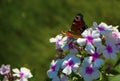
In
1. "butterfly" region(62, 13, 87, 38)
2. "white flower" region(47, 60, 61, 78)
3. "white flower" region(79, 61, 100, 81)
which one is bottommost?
"white flower" region(79, 61, 100, 81)

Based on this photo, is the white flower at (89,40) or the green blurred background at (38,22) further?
the green blurred background at (38,22)

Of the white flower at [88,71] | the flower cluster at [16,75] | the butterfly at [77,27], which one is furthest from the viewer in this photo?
the flower cluster at [16,75]

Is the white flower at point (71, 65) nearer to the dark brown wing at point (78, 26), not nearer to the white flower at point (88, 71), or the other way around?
the white flower at point (88, 71)

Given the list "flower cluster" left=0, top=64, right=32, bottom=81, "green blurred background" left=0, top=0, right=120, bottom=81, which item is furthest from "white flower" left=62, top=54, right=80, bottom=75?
"green blurred background" left=0, top=0, right=120, bottom=81

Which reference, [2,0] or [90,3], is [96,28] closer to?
[90,3]

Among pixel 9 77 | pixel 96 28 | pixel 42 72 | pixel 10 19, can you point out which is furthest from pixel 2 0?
pixel 96 28

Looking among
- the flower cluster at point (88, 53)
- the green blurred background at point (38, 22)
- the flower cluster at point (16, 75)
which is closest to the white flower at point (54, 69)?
the flower cluster at point (88, 53)

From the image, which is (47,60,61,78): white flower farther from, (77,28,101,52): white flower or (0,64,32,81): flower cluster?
(0,64,32,81): flower cluster

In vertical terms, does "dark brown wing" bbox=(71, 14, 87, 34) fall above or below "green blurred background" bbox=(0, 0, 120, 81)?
below
